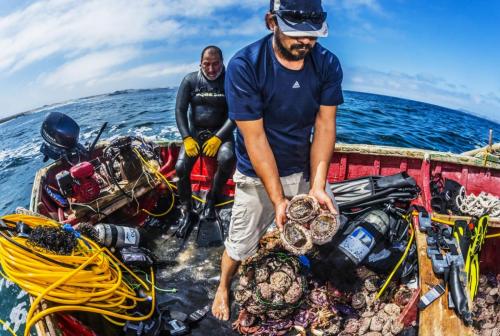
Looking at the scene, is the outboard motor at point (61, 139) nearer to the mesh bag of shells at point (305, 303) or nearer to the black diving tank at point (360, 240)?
the mesh bag of shells at point (305, 303)

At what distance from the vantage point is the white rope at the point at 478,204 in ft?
13.3

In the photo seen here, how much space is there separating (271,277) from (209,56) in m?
2.74

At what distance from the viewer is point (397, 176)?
3834mm

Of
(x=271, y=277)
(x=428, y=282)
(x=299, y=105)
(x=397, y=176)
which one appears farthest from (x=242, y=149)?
(x=397, y=176)

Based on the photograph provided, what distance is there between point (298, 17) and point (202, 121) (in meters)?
2.76

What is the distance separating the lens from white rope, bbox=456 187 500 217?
4.06m

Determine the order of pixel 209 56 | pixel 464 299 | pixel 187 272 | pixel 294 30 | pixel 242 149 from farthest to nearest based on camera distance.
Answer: pixel 209 56 → pixel 187 272 → pixel 242 149 → pixel 464 299 → pixel 294 30

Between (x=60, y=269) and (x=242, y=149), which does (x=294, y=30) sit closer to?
(x=242, y=149)

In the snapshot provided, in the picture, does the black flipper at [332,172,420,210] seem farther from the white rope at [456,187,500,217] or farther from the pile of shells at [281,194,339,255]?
the pile of shells at [281,194,339,255]

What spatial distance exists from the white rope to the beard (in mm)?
3348

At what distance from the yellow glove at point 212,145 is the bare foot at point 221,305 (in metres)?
1.85

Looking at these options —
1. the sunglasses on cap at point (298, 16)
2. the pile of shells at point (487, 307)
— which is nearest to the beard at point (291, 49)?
the sunglasses on cap at point (298, 16)

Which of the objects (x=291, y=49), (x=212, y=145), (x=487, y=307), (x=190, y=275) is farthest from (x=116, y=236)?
(x=487, y=307)

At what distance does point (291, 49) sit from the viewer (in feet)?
6.82
